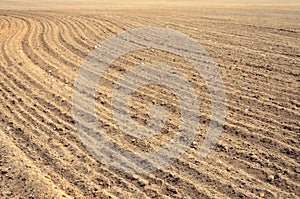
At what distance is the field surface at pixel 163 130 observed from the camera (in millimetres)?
4629

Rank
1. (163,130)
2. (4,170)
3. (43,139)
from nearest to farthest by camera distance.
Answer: (4,170)
(43,139)
(163,130)

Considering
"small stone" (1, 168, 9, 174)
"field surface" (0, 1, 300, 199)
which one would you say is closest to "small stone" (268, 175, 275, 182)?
"field surface" (0, 1, 300, 199)

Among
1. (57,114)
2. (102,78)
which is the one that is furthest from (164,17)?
(57,114)

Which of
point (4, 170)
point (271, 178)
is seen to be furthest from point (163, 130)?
point (4, 170)

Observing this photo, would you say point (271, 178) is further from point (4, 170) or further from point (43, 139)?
point (4, 170)

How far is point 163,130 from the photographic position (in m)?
5.91

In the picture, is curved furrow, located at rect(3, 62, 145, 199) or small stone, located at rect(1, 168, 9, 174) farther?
curved furrow, located at rect(3, 62, 145, 199)

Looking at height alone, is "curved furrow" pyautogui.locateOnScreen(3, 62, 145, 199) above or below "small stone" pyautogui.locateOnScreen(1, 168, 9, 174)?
above

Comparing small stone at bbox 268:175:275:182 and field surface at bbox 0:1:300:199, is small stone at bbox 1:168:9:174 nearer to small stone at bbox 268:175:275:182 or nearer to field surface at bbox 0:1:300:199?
field surface at bbox 0:1:300:199

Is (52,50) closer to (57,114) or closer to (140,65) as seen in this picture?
(140,65)

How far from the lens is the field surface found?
4.63m

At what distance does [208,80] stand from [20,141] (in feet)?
13.2

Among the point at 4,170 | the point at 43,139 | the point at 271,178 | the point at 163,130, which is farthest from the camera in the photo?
the point at 163,130

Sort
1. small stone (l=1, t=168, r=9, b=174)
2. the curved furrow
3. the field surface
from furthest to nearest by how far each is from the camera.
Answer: the curved furrow, small stone (l=1, t=168, r=9, b=174), the field surface
